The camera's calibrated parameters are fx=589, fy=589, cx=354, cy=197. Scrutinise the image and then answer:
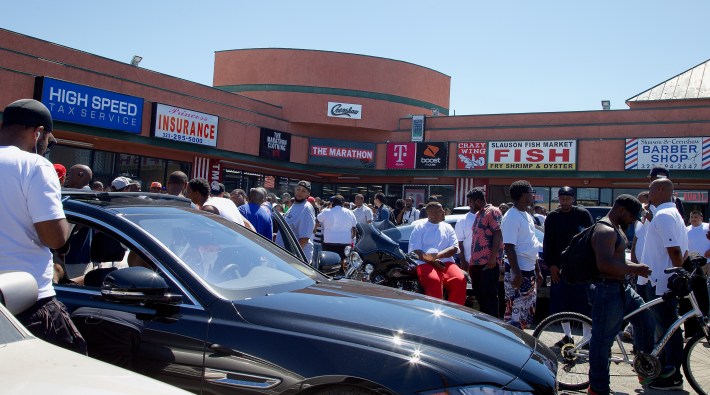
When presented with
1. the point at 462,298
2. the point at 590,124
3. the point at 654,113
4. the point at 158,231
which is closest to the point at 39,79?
the point at 462,298

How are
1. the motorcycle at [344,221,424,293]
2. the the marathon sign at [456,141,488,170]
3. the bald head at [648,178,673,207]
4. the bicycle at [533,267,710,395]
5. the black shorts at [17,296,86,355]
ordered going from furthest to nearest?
1. the the marathon sign at [456,141,488,170]
2. the motorcycle at [344,221,424,293]
3. the bald head at [648,178,673,207]
4. the bicycle at [533,267,710,395]
5. the black shorts at [17,296,86,355]

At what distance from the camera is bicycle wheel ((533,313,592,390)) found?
5250 mm

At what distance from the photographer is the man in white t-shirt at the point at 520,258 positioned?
6.43 metres

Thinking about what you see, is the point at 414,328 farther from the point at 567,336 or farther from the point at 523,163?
the point at 523,163

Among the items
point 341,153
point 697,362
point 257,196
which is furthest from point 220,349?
point 341,153

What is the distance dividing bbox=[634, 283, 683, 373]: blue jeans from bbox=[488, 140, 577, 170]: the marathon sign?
18167 millimetres

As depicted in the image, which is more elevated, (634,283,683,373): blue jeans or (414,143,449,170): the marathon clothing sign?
(414,143,449,170): the marathon clothing sign

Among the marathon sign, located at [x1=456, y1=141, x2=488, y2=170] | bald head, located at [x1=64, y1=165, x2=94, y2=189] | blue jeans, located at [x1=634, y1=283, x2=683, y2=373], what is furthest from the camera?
the marathon sign, located at [x1=456, y1=141, x2=488, y2=170]

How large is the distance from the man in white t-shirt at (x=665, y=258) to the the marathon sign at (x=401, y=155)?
65.3ft

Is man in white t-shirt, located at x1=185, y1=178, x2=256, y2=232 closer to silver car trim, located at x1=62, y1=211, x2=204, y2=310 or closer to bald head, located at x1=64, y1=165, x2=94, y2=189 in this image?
bald head, located at x1=64, y1=165, x2=94, y2=189

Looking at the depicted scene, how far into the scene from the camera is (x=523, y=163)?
76.2 ft

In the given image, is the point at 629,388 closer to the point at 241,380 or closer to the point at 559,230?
the point at 559,230

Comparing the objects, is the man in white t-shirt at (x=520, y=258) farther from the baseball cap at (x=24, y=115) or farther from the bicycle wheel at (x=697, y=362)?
the baseball cap at (x=24, y=115)

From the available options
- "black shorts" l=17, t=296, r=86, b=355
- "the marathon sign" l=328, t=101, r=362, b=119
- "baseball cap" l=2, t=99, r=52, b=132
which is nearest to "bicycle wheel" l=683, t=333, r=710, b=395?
"black shorts" l=17, t=296, r=86, b=355
